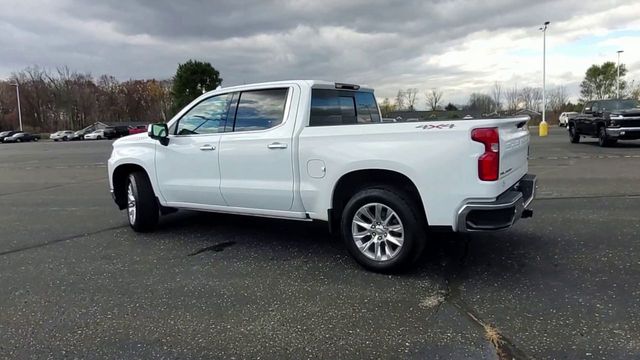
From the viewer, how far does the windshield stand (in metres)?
18.8

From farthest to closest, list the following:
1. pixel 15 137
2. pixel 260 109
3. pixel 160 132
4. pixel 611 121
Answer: pixel 15 137, pixel 611 121, pixel 160 132, pixel 260 109

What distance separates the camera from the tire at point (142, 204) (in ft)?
21.7

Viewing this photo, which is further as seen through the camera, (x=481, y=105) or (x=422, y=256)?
(x=481, y=105)

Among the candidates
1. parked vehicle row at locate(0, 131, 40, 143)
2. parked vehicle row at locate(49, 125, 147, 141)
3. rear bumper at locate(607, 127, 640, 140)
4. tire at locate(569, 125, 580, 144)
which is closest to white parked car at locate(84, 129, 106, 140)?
parked vehicle row at locate(49, 125, 147, 141)

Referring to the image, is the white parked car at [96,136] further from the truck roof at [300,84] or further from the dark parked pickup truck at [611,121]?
the truck roof at [300,84]

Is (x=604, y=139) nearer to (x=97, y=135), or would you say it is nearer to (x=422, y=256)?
(x=422, y=256)

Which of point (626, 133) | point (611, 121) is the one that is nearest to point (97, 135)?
point (611, 121)

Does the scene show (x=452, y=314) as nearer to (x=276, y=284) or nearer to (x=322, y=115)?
(x=276, y=284)

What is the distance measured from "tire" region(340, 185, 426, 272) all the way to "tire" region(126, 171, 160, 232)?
3.01 m

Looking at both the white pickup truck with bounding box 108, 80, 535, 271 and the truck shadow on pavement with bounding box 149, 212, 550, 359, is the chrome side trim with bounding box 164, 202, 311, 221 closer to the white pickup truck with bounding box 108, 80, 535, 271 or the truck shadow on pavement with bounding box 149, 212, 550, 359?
the white pickup truck with bounding box 108, 80, 535, 271

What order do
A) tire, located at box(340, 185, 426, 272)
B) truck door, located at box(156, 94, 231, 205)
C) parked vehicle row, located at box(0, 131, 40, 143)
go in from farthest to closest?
1. parked vehicle row, located at box(0, 131, 40, 143)
2. truck door, located at box(156, 94, 231, 205)
3. tire, located at box(340, 185, 426, 272)

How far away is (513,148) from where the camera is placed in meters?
4.68

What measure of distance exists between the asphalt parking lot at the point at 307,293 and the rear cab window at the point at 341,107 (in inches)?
58.4

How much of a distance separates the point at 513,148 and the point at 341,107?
2.08m
